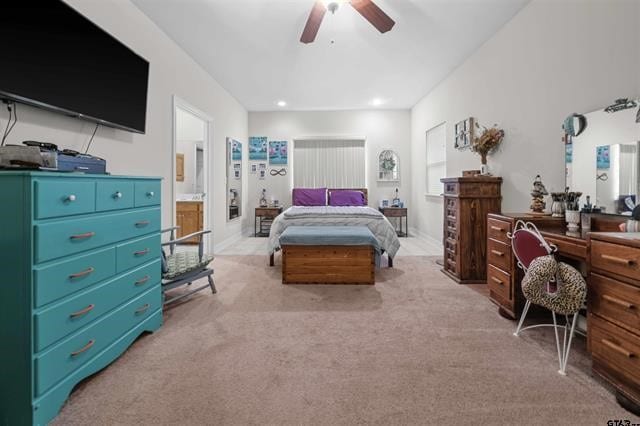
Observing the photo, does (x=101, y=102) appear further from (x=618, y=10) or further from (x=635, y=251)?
(x=618, y=10)

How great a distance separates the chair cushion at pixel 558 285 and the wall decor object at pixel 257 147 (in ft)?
19.5

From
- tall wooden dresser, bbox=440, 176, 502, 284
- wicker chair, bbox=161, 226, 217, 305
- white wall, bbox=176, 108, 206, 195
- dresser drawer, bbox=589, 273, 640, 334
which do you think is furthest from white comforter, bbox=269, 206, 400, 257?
white wall, bbox=176, 108, 206, 195

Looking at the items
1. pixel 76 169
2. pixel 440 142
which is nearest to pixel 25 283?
pixel 76 169

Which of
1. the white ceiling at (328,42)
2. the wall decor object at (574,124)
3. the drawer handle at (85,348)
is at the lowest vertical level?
the drawer handle at (85,348)

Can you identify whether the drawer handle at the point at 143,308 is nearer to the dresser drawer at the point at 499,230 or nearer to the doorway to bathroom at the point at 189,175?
the dresser drawer at the point at 499,230

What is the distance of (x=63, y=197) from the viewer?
4.63ft

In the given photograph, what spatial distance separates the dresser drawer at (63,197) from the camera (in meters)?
1.29

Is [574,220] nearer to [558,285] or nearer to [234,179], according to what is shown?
[558,285]

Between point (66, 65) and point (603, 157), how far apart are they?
3861mm

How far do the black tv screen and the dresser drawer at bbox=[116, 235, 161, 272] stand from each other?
3.41ft

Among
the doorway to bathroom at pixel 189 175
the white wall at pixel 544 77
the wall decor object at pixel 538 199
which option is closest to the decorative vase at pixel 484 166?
the white wall at pixel 544 77

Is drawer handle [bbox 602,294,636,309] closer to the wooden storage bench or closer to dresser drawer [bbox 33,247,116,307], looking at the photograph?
the wooden storage bench

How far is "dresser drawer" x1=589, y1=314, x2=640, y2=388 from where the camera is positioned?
1.33m

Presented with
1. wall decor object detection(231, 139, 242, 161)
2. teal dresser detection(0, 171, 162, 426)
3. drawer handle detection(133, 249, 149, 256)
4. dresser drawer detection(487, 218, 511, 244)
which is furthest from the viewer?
wall decor object detection(231, 139, 242, 161)
